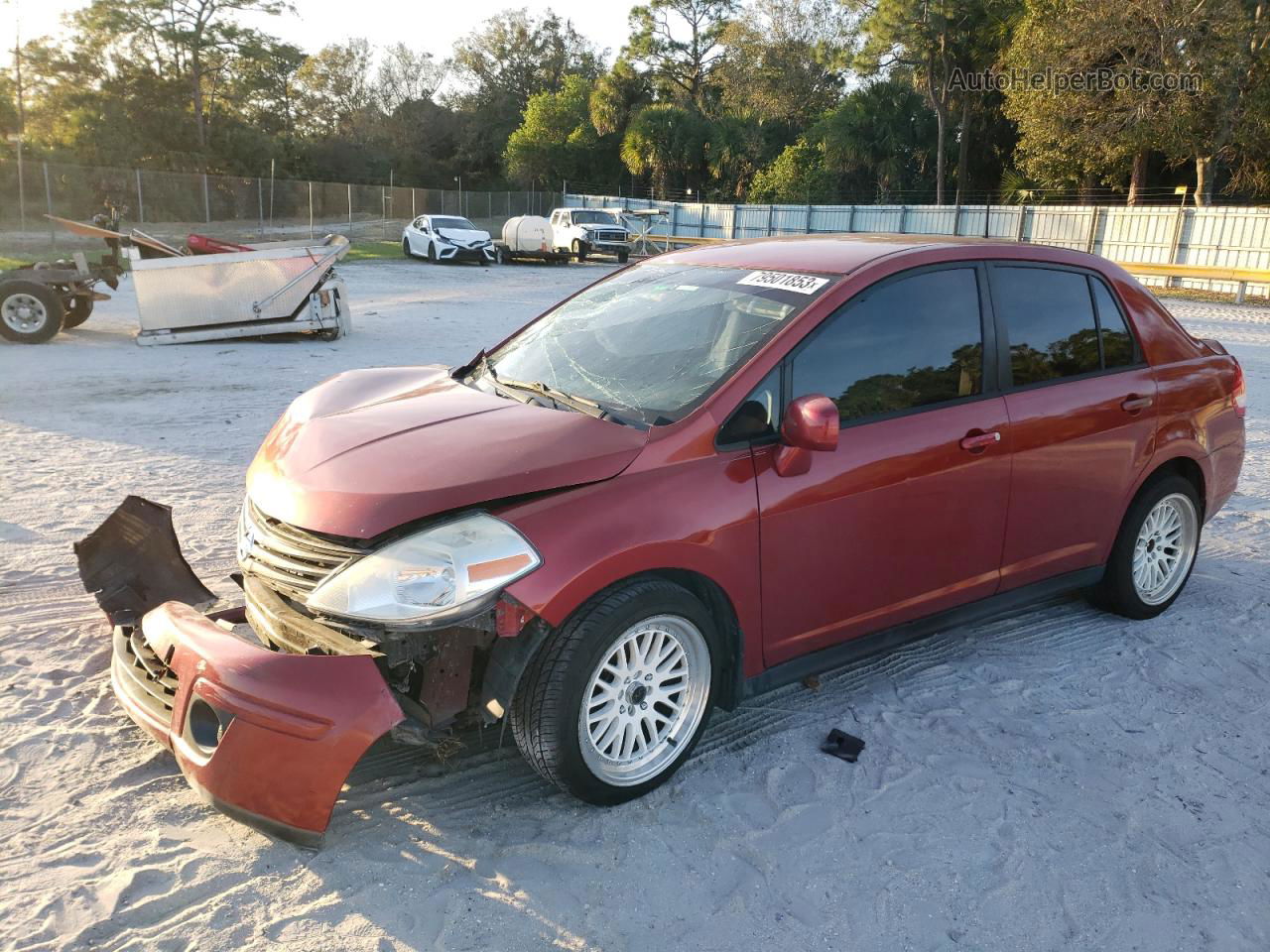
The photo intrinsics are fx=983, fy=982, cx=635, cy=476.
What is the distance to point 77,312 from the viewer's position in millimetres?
13758

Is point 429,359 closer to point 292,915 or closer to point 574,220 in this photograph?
point 292,915

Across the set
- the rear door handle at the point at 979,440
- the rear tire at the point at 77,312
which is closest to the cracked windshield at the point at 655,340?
the rear door handle at the point at 979,440

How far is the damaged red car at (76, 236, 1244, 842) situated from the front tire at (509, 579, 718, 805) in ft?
0.03

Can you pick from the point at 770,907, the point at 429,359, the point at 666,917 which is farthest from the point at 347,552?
the point at 429,359

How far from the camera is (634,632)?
3148 millimetres

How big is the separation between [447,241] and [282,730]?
28.6 meters

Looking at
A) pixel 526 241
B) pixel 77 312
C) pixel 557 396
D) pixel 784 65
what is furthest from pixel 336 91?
pixel 557 396

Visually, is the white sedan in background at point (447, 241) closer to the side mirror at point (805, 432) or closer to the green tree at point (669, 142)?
the green tree at point (669, 142)

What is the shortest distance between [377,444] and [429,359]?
8.83 meters

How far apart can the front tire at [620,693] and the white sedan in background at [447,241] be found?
91.9 ft

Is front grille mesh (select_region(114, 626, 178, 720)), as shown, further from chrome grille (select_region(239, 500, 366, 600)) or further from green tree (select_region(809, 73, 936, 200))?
green tree (select_region(809, 73, 936, 200))

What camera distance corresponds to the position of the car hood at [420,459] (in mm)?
3016

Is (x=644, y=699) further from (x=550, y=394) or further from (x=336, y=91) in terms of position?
(x=336, y=91)

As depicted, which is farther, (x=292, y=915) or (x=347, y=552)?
(x=347, y=552)
